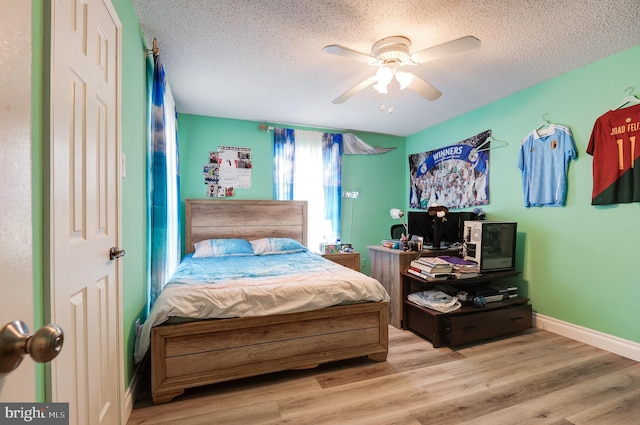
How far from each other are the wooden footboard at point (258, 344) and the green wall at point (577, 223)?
72.9 inches

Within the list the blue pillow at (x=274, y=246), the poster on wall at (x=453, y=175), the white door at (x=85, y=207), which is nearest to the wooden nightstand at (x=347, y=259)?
the blue pillow at (x=274, y=246)

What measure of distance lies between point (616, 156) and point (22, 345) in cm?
344

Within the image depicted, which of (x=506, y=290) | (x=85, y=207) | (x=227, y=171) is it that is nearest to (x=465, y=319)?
(x=506, y=290)

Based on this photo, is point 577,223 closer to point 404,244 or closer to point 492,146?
point 492,146

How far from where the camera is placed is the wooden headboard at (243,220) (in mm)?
3580

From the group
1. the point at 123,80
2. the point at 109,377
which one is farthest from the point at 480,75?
the point at 109,377

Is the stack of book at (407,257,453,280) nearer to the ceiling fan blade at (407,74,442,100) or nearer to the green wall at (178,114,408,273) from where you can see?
the ceiling fan blade at (407,74,442,100)

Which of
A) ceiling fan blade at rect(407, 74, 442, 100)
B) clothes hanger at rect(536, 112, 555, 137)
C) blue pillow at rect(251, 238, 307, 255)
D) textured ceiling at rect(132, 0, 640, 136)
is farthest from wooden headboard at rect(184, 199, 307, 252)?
clothes hanger at rect(536, 112, 555, 137)

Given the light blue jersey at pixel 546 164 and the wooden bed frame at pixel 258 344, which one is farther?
the light blue jersey at pixel 546 164

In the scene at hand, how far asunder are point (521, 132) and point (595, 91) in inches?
25.1

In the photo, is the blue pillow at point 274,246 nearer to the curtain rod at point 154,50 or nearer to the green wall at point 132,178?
the green wall at point 132,178

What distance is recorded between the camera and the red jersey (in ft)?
7.03

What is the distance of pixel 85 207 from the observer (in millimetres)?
1042

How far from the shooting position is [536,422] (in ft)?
5.06
